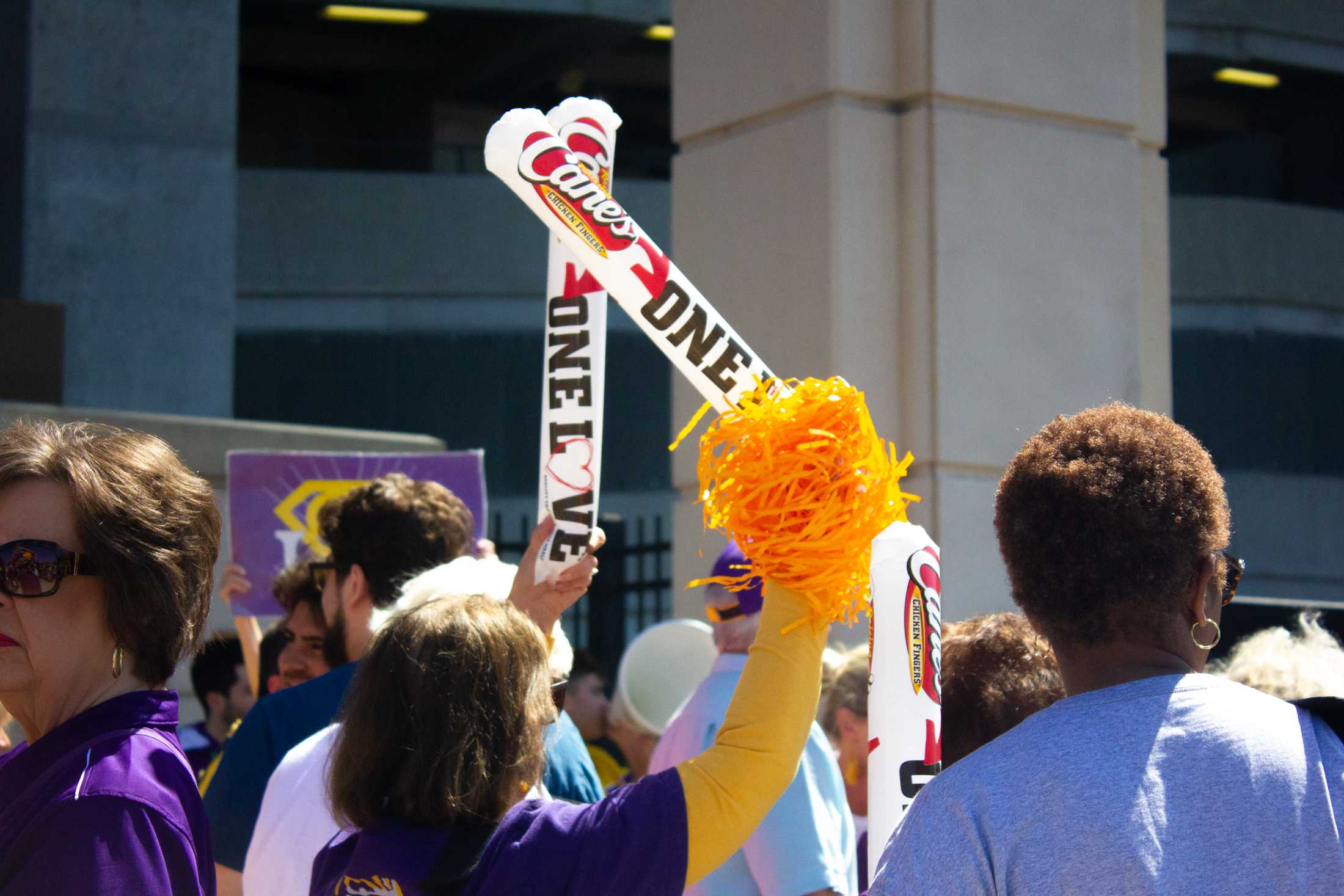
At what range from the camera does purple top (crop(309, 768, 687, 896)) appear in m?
1.72

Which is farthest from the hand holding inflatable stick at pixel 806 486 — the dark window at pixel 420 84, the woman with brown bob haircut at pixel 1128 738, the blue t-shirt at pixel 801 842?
the dark window at pixel 420 84

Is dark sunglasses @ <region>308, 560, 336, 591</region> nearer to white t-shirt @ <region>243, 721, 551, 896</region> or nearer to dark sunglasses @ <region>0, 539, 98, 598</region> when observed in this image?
white t-shirt @ <region>243, 721, 551, 896</region>

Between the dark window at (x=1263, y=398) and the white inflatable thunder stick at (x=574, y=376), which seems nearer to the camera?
the white inflatable thunder stick at (x=574, y=376)

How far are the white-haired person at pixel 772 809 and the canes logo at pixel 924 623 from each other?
2.68 feet

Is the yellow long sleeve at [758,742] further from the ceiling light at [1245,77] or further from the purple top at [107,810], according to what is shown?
the ceiling light at [1245,77]

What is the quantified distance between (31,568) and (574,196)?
3.31 feet

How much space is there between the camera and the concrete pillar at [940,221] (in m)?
3.85

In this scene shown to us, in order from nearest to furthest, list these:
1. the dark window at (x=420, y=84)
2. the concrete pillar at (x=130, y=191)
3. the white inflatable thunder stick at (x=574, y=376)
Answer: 1. the white inflatable thunder stick at (x=574, y=376)
2. the concrete pillar at (x=130, y=191)
3. the dark window at (x=420, y=84)

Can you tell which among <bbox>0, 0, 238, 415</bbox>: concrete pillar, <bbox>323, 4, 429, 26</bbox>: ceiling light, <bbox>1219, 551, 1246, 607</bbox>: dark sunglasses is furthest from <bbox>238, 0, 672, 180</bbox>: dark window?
<bbox>1219, 551, 1246, 607</bbox>: dark sunglasses

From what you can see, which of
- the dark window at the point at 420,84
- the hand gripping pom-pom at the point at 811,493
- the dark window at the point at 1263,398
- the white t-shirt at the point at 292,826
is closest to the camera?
the hand gripping pom-pom at the point at 811,493

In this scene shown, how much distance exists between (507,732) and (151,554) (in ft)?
1.56

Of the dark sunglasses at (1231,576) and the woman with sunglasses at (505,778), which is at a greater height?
the dark sunglasses at (1231,576)

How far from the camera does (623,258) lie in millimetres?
2258

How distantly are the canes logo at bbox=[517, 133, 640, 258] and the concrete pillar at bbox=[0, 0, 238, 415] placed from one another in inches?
463
